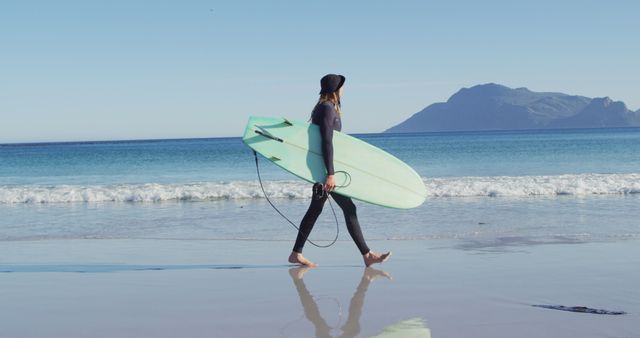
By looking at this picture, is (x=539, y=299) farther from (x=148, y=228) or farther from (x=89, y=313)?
(x=148, y=228)

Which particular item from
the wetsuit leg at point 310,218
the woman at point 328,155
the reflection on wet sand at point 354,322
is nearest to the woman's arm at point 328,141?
the woman at point 328,155

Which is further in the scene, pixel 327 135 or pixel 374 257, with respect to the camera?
pixel 374 257

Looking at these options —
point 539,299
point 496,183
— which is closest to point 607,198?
point 496,183

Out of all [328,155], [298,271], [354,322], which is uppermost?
[328,155]

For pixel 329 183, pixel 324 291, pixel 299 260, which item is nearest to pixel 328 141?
pixel 329 183

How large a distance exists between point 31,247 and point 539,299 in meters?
5.14

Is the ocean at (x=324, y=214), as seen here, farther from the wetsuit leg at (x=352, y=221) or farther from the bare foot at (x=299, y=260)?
the bare foot at (x=299, y=260)

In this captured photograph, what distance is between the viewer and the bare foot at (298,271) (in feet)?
17.6

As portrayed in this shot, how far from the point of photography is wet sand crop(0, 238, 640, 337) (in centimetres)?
378

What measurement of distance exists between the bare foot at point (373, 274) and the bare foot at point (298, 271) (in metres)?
0.47

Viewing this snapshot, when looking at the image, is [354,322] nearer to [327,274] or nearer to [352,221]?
[327,274]

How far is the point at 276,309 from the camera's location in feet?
13.9

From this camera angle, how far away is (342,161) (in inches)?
235

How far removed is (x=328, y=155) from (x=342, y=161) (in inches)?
20.0
